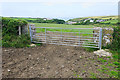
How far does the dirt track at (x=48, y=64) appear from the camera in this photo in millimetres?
3605

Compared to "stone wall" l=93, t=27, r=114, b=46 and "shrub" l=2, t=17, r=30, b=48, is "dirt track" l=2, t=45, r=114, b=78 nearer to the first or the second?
"shrub" l=2, t=17, r=30, b=48

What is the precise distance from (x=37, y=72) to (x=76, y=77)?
1399mm

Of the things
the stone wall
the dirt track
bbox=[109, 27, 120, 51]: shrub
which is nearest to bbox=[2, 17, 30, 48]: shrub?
the dirt track

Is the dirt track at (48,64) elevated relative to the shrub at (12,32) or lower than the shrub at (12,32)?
lower

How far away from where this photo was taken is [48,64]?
4344mm

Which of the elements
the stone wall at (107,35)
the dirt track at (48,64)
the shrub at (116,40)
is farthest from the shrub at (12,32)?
the shrub at (116,40)

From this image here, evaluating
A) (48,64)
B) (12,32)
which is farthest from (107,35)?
(12,32)

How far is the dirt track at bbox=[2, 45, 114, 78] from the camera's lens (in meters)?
3.61

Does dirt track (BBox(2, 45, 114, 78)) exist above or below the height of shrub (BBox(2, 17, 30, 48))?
below

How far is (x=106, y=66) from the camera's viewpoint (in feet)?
13.4

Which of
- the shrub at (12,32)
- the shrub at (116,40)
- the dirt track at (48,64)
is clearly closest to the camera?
the dirt track at (48,64)

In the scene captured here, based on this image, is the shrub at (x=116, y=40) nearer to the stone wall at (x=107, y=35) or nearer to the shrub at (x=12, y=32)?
the stone wall at (x=107, y=35)

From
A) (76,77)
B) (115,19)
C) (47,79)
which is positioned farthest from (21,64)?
(115,19)

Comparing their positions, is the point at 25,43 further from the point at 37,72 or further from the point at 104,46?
the point at 104,46
